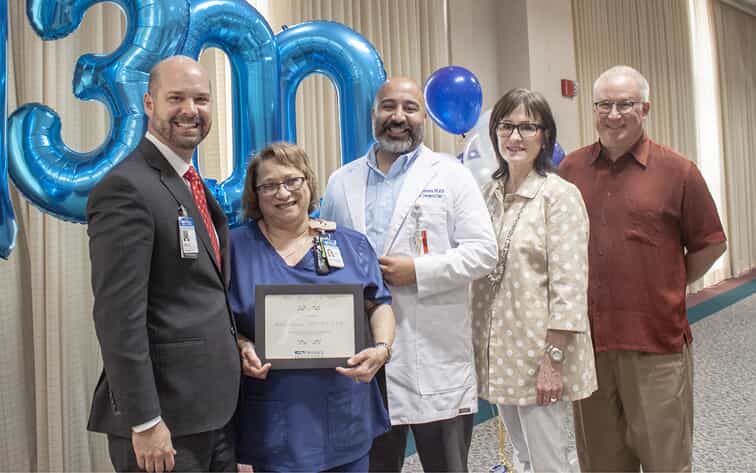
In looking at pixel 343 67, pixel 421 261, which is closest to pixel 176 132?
pixel 421 261

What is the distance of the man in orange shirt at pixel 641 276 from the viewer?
2131 mm

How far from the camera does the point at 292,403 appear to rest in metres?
1.51

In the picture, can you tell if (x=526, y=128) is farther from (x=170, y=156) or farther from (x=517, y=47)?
(x=517, y=47)

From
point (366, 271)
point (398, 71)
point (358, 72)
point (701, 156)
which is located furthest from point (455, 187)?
point (701, 156)

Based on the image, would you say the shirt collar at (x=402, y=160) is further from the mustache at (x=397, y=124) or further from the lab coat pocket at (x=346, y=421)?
the lab coat pocket at (x=346, y=421)

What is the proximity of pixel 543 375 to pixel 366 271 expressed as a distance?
0.64 metres

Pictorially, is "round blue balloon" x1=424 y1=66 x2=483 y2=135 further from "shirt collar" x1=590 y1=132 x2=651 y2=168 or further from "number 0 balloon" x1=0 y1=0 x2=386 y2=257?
"shirt collar" x1=590 y1=132 x2=651 y2=168

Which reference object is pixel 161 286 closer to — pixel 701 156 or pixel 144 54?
pixel 144 54

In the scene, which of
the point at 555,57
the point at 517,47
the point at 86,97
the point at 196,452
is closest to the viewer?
the point at 196,452

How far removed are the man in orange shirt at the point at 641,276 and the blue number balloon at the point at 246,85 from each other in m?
1.11

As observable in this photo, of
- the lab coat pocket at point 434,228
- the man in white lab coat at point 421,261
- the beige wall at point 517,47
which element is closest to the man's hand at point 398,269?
the man in white lab coat at point 421,261

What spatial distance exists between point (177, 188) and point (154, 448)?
0.55 metres

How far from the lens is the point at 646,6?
24.6 feet

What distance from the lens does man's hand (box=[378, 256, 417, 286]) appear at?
179 cm
